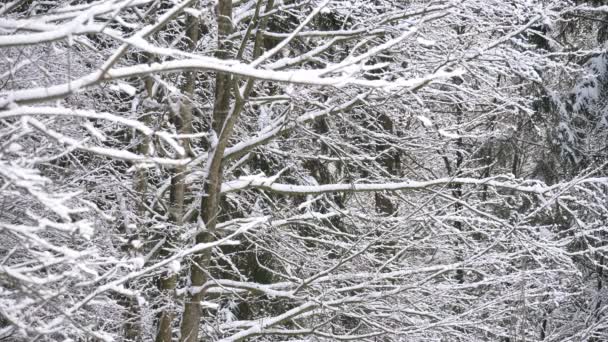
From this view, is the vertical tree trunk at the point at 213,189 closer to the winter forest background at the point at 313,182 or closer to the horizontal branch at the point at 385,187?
the winter forest background at the point at 313,182

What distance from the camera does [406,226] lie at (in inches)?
245

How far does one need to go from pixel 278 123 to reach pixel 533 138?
9326mm

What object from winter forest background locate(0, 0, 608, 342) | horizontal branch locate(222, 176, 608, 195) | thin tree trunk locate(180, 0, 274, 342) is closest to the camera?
winter forest background locate(0, 0, 608, 342)

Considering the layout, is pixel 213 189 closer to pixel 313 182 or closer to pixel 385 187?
pixel 385 187

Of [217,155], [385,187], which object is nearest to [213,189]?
[217,155]

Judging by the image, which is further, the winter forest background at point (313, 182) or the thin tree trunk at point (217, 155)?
the thin tree trunk at point (217, 155)

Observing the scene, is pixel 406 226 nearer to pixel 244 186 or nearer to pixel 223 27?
pixel 244 186

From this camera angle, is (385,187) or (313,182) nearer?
(385,187)

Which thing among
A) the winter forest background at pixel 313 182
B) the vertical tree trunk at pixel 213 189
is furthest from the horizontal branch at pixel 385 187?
the vertical tree trunk at pixel 213 189

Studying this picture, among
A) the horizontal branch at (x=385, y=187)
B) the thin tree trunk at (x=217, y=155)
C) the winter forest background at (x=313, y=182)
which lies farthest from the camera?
the horizontal branch at (x=385, y=187)

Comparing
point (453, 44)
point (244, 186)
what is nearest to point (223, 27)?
point (244, 186)

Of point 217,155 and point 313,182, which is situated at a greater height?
point 217,155

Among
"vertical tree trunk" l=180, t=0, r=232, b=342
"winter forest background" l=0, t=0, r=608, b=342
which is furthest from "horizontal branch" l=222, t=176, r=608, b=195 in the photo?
"vertical tree trunk" l=180, t=0, r=232, b=342

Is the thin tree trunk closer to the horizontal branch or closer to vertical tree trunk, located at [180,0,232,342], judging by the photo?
vertical tree trunk, located at [180,0,232,342]
